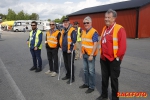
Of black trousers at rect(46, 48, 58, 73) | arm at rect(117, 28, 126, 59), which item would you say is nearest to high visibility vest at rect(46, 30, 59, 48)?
black trousers at rect(46, 48, 58, 73)

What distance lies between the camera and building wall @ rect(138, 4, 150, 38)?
2083 cm

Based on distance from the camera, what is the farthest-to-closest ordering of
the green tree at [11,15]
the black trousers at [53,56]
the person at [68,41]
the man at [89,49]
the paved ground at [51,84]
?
the green tree at [11,15], the black trousers at [53,56], the person at [68,41], the paved ground at [51,84], the man at [89,49]

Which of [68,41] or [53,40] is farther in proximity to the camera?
[53,40]

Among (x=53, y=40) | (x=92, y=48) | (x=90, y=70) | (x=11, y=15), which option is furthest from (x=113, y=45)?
(x=11, y=15)

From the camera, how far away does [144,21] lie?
21141mm

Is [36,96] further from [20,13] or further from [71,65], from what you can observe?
[20,13]

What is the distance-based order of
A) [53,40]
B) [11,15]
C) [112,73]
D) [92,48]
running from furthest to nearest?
[11,15], [53,40], [92,48], [112,73]

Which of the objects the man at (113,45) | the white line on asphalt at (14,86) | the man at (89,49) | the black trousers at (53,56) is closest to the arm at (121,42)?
the man at (113,45)

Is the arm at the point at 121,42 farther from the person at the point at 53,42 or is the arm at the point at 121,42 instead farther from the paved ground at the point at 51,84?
the person at the point at 53,42

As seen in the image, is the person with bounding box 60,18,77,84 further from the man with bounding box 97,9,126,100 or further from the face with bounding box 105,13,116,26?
the face with bounding box 105,13,116,26

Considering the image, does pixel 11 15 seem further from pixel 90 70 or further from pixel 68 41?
pixel 90 70

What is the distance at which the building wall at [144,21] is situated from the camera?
2083 centimetres

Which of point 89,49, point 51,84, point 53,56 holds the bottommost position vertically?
point 51,84

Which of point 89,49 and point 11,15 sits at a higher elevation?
point 11,15
